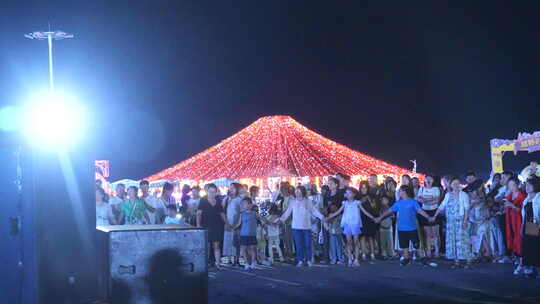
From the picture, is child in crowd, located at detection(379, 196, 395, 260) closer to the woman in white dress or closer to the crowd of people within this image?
the crowd of people

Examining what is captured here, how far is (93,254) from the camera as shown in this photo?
5.82m

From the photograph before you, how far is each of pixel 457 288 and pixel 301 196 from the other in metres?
4.75

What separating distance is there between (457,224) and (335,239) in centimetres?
288

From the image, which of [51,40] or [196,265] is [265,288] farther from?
[51,40]

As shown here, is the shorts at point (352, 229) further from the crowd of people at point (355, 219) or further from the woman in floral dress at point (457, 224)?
the woman in floral dress at point (457, 224)

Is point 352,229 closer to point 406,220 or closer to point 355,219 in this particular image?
point 355,219

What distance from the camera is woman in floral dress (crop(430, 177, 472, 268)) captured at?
12625 mm

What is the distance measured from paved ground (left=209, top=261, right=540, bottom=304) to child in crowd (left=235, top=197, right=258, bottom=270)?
44 cm

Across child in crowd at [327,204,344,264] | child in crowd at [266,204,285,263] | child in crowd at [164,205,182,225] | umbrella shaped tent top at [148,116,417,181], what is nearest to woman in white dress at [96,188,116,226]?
child in crowd at [164,205,182,225]

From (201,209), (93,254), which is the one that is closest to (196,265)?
(93,254)

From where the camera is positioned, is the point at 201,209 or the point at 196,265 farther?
the point at 201,209

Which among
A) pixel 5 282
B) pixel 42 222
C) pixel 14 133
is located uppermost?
pixel 14 133

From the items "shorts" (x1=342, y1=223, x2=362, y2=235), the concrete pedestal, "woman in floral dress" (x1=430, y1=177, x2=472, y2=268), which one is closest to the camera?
the concrete pedestal

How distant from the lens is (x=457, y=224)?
12703 mm
